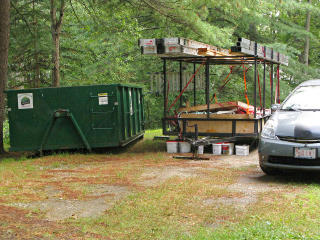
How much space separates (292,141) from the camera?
7180mm

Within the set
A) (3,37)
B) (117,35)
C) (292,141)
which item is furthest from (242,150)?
(117,35)

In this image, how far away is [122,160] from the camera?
1066 cm

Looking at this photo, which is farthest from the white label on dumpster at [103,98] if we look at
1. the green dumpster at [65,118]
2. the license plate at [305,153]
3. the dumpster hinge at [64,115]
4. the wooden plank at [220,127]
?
the license plate at [305,153]

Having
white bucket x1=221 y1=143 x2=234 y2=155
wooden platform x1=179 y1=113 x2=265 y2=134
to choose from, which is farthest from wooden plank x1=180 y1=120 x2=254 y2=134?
white bucket x1=221 y1=143 x2=234 y2=155

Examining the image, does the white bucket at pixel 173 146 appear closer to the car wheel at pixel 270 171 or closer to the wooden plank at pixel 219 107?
the wooden plank at pixel 219 107

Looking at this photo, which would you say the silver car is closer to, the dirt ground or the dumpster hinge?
the dirt ground

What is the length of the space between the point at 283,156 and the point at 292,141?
0.29 m

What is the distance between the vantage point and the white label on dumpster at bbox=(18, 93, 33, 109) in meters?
11.6

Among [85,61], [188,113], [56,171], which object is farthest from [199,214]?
[85,61]

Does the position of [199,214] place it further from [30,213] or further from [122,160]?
[122,160]

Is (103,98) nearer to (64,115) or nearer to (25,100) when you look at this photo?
(64,115)

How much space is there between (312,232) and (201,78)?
10267 millimetres

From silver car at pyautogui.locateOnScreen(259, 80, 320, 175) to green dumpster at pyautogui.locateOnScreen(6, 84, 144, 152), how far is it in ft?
16.3

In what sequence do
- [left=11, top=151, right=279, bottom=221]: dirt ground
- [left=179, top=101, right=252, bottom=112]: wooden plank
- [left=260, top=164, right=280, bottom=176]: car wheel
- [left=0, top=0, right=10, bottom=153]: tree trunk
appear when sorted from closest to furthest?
[left=11, top=151, right=279, bottom=221]: dirt ground, [left=260, top=164, right=280, bottom=176]: car wheel, [left=0, top=0, right=10, bottom=153]: tree trunk, [left=179, top=101, right=252, bottom=112]: wooden plank
